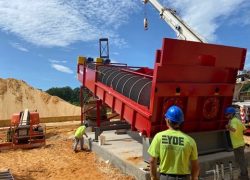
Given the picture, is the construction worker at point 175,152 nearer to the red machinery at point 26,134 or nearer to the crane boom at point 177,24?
the red machinery at point 26,134

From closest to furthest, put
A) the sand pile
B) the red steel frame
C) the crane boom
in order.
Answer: the red steel frame
the crane boom
the sand pile

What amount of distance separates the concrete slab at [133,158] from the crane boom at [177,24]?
15312 millimetres

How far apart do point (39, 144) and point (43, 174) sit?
469 centimetres

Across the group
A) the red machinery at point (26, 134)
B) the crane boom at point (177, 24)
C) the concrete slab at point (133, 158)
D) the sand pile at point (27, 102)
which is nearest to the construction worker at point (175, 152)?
the concrete slab at point (133, 158)

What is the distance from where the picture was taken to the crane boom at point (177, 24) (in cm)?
2580

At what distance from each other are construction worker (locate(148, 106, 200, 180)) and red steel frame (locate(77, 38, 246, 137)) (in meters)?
3.48

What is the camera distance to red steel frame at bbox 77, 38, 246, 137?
7730mm

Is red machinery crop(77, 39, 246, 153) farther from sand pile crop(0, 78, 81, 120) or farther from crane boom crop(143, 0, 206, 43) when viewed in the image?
sand pile crop(0, 78, 81, 120)

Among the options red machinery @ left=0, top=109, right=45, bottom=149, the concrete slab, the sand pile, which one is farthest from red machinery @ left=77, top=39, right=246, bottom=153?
the sand pile

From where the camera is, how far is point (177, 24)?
2714 cm

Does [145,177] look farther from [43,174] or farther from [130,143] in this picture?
[130,143]

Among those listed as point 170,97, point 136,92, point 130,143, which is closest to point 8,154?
point 130,143

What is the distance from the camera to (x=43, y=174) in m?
9.16

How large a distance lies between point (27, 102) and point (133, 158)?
117 feet
